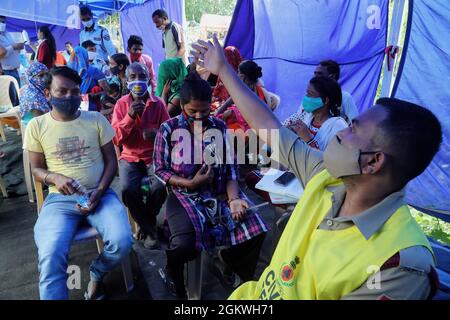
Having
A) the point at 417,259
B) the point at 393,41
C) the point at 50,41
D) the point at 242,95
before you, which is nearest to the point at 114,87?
the point at 50,41

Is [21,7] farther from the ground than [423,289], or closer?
farther from the ground

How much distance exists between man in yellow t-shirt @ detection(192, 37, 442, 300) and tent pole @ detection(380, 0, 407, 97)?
290 centimetres

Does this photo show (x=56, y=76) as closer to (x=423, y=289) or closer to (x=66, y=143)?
(x=66, y=143)

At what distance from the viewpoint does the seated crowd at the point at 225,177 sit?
3.40 feet

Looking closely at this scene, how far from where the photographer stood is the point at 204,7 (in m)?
27.0

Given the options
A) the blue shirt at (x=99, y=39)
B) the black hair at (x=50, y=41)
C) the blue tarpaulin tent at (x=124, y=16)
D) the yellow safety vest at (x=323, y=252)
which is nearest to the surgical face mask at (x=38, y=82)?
the blue tarpaulin tent at (x=124, y=16)

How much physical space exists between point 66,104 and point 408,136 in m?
2.25

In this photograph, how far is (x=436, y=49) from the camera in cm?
305

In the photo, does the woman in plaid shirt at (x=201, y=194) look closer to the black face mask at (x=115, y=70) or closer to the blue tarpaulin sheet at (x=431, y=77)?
the blue tarpaulin sheet at (x=431, y=77)

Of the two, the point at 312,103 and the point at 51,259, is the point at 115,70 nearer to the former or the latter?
the point at 312,103

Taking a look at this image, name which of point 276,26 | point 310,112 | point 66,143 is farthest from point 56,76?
point 276,26

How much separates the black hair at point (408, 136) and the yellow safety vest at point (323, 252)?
146 mm

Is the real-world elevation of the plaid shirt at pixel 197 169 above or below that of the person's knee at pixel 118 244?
above
